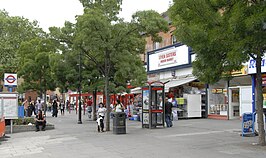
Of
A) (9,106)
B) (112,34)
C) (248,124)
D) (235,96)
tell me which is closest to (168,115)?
(112,34)

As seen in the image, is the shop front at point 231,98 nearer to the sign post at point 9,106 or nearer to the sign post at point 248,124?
the sign post at point 248,124

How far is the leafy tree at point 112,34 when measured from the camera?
16984 millimetres

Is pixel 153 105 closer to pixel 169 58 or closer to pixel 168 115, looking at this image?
pixel 168 115

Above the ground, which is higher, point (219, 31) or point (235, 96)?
point (219, 31)

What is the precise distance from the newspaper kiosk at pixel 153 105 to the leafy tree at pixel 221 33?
6.54 metres

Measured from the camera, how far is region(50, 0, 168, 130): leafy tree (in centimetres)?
1698

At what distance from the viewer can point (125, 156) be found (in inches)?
401

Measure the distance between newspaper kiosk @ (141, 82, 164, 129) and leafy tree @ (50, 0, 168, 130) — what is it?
73 centimetres

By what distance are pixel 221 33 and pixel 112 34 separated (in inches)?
331

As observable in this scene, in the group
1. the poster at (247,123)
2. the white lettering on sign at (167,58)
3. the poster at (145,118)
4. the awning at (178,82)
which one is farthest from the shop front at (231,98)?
the poster at (247,123)

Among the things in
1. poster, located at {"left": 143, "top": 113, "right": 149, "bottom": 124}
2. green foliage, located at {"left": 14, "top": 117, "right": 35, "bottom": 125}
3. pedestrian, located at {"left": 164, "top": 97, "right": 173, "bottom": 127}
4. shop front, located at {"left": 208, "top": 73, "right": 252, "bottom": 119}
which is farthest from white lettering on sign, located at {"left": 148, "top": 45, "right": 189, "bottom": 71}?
green foliage, located at {"left": 14, "top": 117, "right": 35, "bottom": 125}

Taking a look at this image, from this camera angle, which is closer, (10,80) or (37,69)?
(10,80)

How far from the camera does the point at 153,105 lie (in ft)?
63.0

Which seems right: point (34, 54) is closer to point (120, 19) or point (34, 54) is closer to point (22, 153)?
point (120, 19)
